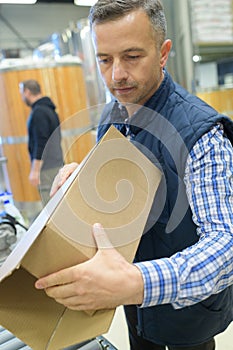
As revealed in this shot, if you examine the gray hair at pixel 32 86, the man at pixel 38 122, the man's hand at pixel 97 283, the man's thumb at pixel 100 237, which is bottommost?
the man's hand at pixel 97 283

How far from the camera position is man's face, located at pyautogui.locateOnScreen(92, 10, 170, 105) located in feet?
2.50

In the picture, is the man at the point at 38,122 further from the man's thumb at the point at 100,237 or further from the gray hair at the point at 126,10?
the man's thumb at the point at 100,237

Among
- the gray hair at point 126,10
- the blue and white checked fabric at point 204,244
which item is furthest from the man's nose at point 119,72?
the blue and white checked fabric at point 204,244

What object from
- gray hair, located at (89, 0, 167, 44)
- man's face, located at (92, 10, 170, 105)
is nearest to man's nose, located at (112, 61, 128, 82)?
man's face, located at (92, 10, 170, 105)

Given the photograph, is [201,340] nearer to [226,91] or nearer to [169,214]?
[169,214]

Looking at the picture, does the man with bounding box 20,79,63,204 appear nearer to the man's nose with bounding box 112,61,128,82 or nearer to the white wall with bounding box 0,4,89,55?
the man's nose with bounding box 112,61,128,82

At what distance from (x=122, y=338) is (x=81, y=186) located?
1.58 metres

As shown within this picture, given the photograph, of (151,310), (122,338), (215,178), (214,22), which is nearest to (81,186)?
(215,178)

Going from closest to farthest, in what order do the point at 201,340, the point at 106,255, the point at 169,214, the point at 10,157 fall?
the point at 106,255
the point at 169,214
the point at 201,340
the point at 10,157

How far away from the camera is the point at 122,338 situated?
190cm

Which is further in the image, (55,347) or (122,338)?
(122,338)

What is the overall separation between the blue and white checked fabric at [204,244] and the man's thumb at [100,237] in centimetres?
7

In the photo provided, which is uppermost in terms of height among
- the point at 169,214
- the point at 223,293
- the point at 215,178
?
the point at 215,178

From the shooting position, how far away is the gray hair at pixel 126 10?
0.76m
